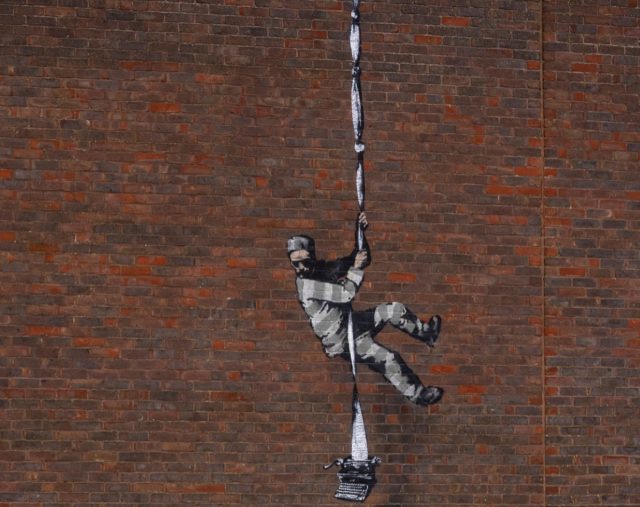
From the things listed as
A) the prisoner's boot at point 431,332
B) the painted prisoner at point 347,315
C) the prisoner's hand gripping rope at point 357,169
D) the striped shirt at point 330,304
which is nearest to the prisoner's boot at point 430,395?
the painted prisoner at point 347,315

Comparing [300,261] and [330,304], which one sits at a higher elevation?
[300,261]

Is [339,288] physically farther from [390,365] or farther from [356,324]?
[390,365]

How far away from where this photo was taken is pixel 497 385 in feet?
21.2

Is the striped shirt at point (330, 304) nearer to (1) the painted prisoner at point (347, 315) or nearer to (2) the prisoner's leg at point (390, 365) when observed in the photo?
(1) the painted prisoner at point (347, 315)

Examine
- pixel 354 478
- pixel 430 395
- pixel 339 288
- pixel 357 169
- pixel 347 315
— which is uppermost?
pixel 357 169

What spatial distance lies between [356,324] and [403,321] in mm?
309

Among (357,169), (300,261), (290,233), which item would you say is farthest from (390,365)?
(357,169)

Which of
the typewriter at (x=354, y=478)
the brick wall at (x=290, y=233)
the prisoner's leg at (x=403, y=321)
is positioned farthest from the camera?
the prisoner's leg at (x=403, y=321)

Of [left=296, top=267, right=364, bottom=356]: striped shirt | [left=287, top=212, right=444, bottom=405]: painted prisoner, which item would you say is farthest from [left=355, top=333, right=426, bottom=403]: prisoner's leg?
[left=296, top=267, right=364, bottom=356]: striped shirt

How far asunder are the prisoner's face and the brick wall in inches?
5.2

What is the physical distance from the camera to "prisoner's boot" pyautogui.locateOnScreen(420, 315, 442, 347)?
641 cm

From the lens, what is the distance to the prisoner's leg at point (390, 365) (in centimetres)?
637

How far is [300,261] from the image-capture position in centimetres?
635

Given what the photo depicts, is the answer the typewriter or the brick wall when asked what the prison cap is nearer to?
the brick wall
